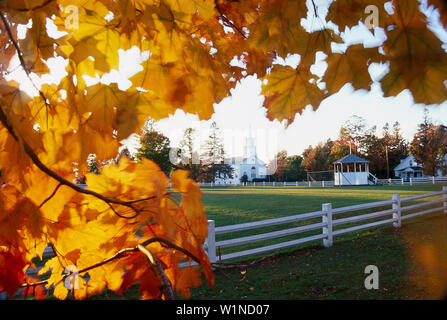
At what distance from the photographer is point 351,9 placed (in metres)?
0.78

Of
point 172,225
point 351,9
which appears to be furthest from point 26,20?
point 351,9

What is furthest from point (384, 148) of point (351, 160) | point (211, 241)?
point (211, 241)

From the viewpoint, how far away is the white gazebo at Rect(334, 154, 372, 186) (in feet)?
98.9

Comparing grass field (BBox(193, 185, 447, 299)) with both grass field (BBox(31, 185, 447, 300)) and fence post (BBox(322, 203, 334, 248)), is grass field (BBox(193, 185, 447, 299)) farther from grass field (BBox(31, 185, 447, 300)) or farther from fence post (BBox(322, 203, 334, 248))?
fence post (BBox(322, 203, 334, 248))

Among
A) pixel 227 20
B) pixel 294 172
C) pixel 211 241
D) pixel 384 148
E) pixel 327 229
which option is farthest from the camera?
pixel 294 172

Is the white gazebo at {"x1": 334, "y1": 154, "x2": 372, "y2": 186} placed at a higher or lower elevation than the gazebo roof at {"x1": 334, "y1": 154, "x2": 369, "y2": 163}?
lower

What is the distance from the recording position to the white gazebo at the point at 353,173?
30.2 metres

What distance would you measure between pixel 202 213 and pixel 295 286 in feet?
12.8

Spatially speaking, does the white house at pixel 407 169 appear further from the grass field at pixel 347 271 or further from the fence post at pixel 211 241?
the fence post at pixel 211 241

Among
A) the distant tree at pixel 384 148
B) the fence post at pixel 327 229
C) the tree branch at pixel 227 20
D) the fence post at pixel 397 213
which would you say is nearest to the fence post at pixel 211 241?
the fence post at pixel 327 229

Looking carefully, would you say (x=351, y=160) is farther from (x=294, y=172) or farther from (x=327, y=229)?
(x=327, y=229)

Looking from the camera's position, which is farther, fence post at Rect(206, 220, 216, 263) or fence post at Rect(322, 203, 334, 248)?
fence post at Rect(322, 203, 334, 248)

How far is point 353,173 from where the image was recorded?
30.9 m

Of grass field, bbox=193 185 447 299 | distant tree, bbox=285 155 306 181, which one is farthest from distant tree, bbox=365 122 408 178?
grass field, bbox=193 185 447 299
